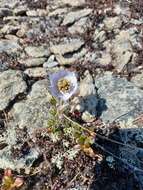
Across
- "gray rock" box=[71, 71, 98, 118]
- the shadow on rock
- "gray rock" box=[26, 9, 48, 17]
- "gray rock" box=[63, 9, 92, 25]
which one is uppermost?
"gray rock" box=[26, 9, 48, 17]

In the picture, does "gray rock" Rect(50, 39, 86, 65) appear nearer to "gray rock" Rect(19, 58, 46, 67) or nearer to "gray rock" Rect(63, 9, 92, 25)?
"gray rock" Rect(19, 58, 46, 67)

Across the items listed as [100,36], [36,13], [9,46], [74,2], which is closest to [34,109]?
[9,46]

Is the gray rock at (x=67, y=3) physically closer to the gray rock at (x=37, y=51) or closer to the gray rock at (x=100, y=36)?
the gray rock at (x=100, y=36)

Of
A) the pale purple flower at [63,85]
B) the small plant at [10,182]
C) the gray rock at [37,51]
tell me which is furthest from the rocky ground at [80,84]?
the pale purple flower at [63,85]

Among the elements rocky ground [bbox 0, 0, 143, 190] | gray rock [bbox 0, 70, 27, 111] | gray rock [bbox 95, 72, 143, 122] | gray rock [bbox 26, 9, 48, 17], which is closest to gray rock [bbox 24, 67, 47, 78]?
rocky ground [bbox 0, 0, 143, 190]

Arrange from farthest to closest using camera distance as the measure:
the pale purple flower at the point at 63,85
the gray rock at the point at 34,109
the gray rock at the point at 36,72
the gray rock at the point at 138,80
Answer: the gray rock at the point at 36,72, the gray rock at the point at 138,80, the gray rock at the point at 34,109, the pale purple flower at the point at 63,85

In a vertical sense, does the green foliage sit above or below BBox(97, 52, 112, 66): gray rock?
below
